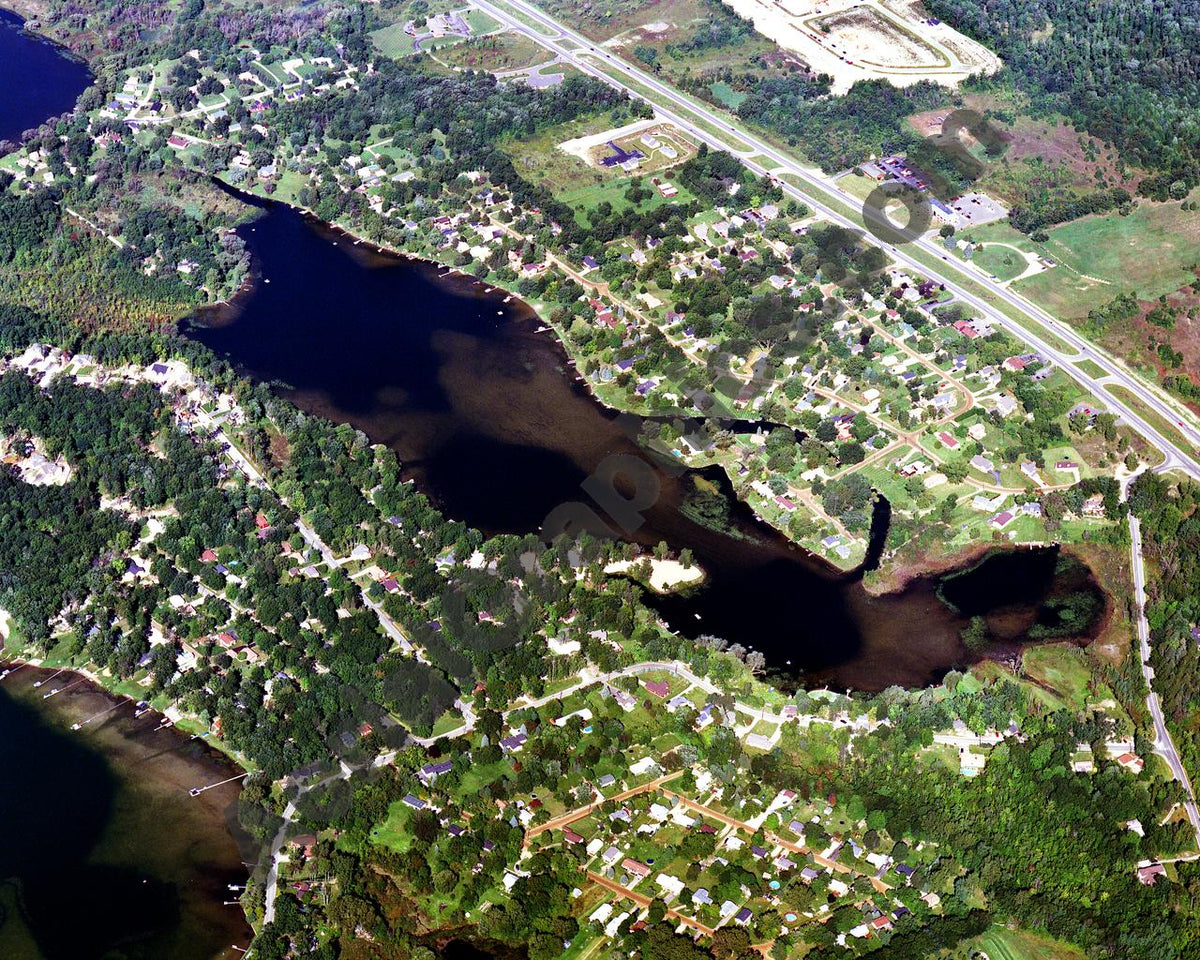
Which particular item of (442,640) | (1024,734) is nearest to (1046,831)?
(1024,734)

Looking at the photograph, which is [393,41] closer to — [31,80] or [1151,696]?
[31,80]

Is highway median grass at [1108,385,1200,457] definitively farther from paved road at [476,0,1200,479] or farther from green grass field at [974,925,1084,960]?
green grass field at [974,925,1084,960]

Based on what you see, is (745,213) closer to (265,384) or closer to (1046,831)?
(265,384)

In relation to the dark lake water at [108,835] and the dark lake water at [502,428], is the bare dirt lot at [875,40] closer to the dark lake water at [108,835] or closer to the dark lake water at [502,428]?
the dark lake water at [502,428]

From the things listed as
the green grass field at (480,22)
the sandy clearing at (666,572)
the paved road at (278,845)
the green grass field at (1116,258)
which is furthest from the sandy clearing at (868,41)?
the paved road at (278,845)

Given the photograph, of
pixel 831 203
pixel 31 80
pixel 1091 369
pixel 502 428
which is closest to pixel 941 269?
pixel 831 203

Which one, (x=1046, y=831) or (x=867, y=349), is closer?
(x=1046, y=831)

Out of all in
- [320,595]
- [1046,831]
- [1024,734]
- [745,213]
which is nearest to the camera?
[1046,831]
